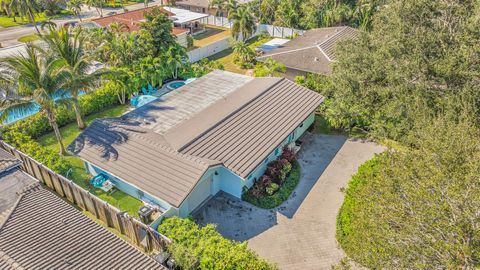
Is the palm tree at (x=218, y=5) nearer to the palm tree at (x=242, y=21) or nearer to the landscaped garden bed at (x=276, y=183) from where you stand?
the palm tree at (x=242, y=21)

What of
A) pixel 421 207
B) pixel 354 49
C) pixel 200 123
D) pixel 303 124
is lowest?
pixel 303 124

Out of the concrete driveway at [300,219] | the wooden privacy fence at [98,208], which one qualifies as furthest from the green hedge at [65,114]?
the concrete driveway at [300,219]

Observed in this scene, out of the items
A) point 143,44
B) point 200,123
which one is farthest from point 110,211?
point 143,44

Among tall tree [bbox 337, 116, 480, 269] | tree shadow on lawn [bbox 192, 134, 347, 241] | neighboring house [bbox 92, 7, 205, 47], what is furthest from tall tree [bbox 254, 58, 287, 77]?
tall tree [bbox 337, 116, 480, 269]

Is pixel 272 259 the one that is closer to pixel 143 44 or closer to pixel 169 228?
pixel 169 228

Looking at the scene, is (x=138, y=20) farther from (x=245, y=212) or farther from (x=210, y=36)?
(x=245, y=212)

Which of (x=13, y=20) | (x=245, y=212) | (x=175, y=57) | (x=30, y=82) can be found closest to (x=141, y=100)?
(x=175, y=57)
